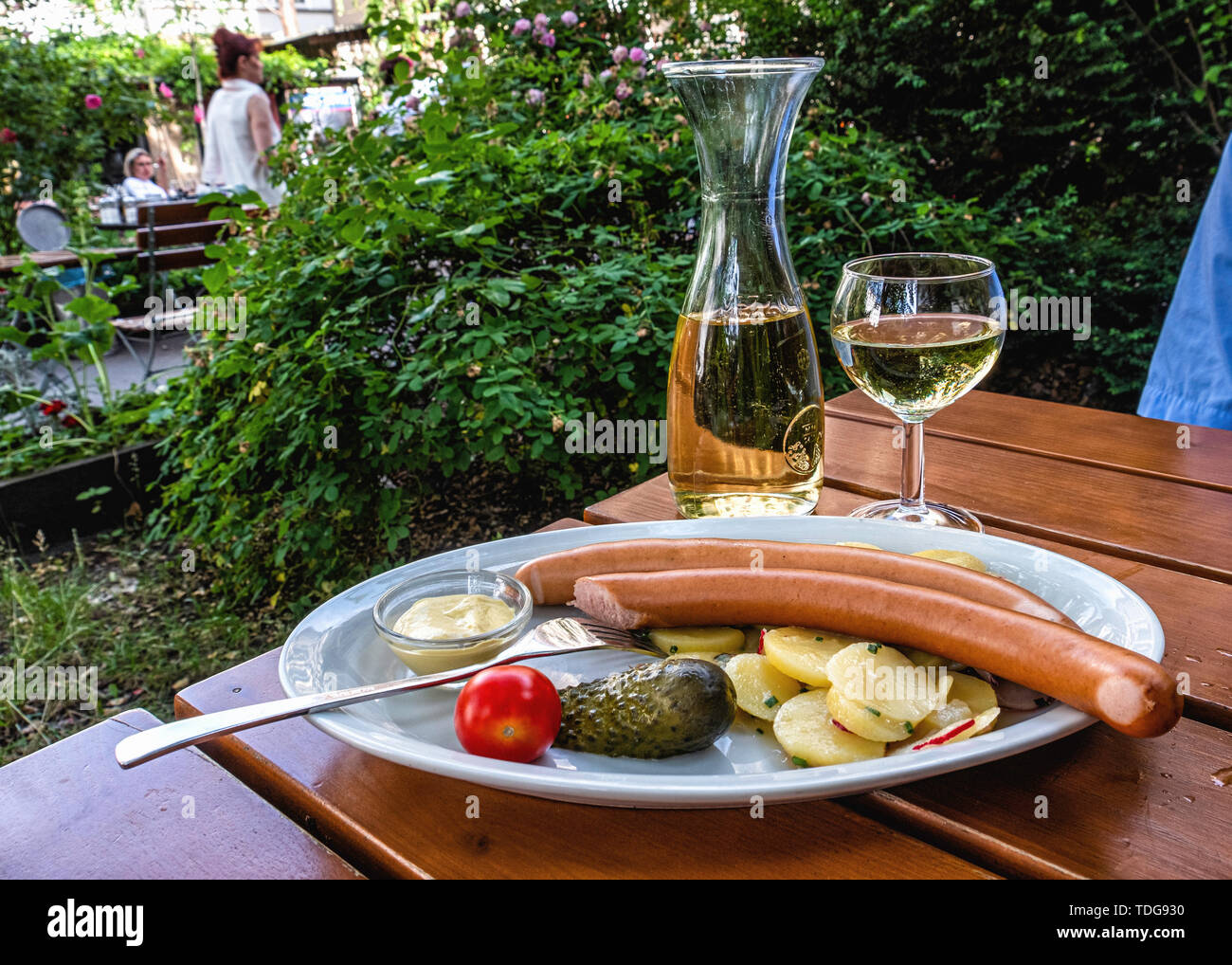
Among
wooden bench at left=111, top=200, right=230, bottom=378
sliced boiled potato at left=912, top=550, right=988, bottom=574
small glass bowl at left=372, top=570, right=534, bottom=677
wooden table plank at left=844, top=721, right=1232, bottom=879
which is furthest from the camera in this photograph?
wooden bench at left=111, top=200, right=230, bottom=378

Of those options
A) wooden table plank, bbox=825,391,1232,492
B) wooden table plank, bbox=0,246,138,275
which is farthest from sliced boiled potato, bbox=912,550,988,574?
wooden table plank, bbox=0,246,138,275

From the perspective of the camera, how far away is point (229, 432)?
3307mm

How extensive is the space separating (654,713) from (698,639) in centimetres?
21

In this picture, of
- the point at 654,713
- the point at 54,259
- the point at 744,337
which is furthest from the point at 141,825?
the point at 54,259

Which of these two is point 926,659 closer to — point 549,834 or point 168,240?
point 549,834

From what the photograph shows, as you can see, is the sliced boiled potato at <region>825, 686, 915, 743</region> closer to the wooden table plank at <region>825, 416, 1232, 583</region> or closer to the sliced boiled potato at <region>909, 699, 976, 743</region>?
the sliced boiled potato at <region>909, 699, 976, 743</region>

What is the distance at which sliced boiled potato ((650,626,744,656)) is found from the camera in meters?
1.02

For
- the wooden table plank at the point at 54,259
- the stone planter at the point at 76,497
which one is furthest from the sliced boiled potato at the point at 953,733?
the wooden table plank at the point at 54,259

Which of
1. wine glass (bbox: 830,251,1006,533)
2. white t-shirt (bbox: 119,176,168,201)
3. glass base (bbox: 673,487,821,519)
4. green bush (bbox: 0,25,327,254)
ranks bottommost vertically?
glass base (bbox: 673,487,821,519)

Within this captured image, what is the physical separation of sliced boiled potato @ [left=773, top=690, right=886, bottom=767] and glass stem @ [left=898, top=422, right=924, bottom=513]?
0.60m

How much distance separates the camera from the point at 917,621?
0.90m

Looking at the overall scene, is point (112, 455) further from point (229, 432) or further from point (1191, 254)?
point (1191, 254)

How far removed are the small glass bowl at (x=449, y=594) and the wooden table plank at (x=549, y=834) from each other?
112 mm

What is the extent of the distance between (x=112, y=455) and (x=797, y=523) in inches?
152
